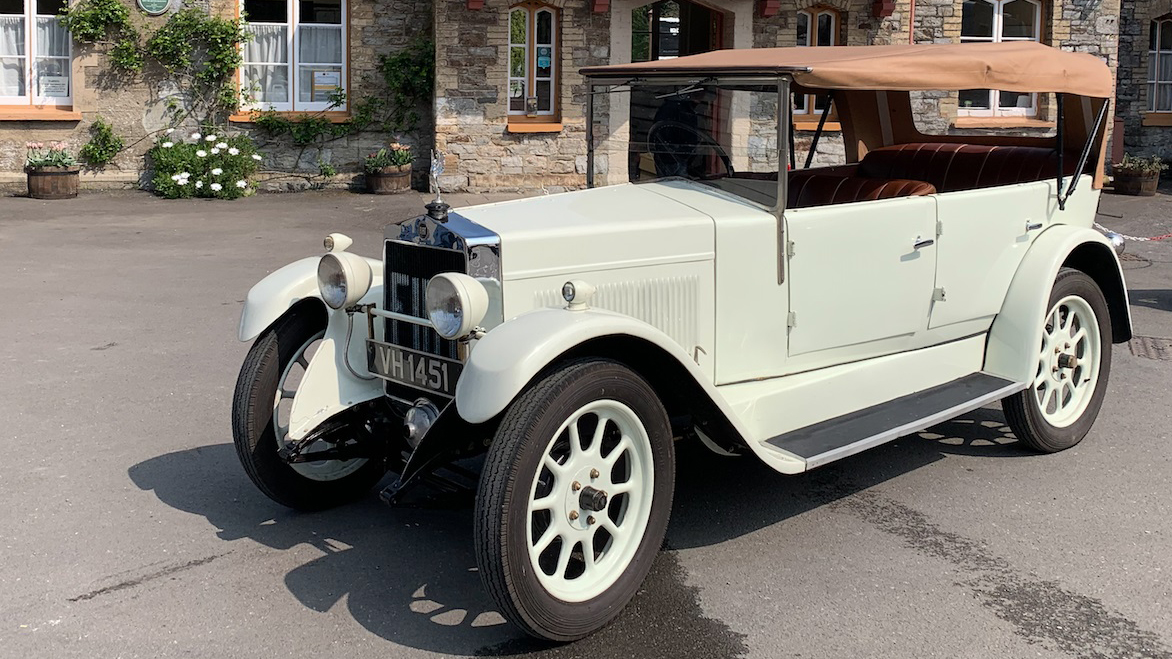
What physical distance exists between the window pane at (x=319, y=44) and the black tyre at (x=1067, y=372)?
12416 millimetres

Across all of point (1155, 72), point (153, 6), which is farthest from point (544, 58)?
point (1155, 72)

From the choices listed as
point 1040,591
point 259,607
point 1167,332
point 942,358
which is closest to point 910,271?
point 942,358

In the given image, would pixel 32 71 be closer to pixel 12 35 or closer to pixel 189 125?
pixel 12 35

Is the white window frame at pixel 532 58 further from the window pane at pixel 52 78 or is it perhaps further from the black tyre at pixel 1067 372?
the black tyre at pixel 1067 372

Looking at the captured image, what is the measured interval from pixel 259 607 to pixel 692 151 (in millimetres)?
2542

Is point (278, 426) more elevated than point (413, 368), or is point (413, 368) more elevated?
point (413, 368)

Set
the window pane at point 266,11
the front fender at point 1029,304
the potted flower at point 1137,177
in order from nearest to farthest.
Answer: the front fender at point 1029,304 < the window pane at point 266,11 < the potted flower at point 1137,177

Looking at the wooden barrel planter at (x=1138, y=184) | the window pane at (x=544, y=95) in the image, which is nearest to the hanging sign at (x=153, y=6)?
the window pane at (x=544, y=95)

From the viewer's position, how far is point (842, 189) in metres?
5.42

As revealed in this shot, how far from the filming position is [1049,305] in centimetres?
563

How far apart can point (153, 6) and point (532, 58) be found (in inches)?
193

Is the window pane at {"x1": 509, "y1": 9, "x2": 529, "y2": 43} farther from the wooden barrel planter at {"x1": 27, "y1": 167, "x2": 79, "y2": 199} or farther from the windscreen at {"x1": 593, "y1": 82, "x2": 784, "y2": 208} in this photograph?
the windscreen at {"x1": 593, "y1": 82, "x2": 784, "y2": 208}

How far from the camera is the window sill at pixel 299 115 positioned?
15.8 meters

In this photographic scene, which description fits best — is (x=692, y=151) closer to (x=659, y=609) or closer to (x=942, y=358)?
(x=942, y=358)
